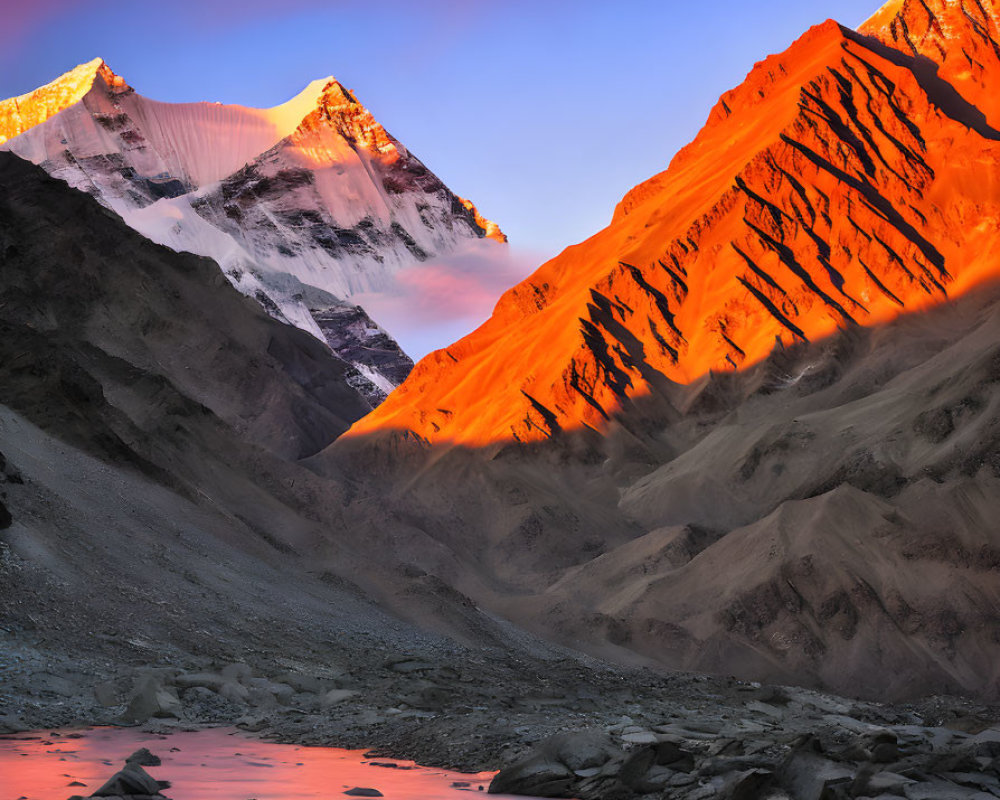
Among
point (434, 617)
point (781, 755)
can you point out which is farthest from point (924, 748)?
point (434, 617)

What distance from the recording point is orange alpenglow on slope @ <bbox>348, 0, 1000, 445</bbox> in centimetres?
10188

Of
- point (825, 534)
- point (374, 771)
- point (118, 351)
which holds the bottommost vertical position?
point (825, 534)

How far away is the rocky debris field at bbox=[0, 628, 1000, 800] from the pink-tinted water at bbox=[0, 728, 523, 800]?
770mm

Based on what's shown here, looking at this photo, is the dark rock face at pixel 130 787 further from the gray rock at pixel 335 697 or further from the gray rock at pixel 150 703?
the gray rock at pixel 335 697

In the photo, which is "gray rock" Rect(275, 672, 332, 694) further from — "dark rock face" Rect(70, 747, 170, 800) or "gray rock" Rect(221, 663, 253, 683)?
"dark rock face" Rect(70, 747, 170, 800)

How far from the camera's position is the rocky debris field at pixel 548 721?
50.7ft

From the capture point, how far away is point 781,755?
1673 cm

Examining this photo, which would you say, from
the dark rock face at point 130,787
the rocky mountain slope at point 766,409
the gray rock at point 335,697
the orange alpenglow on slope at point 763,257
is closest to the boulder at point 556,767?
the dark rock face at point 130,787

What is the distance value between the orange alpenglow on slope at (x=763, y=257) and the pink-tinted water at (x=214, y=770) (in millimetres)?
78084

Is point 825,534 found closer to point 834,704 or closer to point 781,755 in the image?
point 834,704

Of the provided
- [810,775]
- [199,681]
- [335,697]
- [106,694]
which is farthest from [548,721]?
[810,775]

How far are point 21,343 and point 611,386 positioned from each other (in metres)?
59.1

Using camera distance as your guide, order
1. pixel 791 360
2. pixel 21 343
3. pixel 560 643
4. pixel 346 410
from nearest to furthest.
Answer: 1. pixel 21 343
2. pixel 560 643
3. pixel 791 360
4. pixel 346 410

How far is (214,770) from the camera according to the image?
17297 mm
